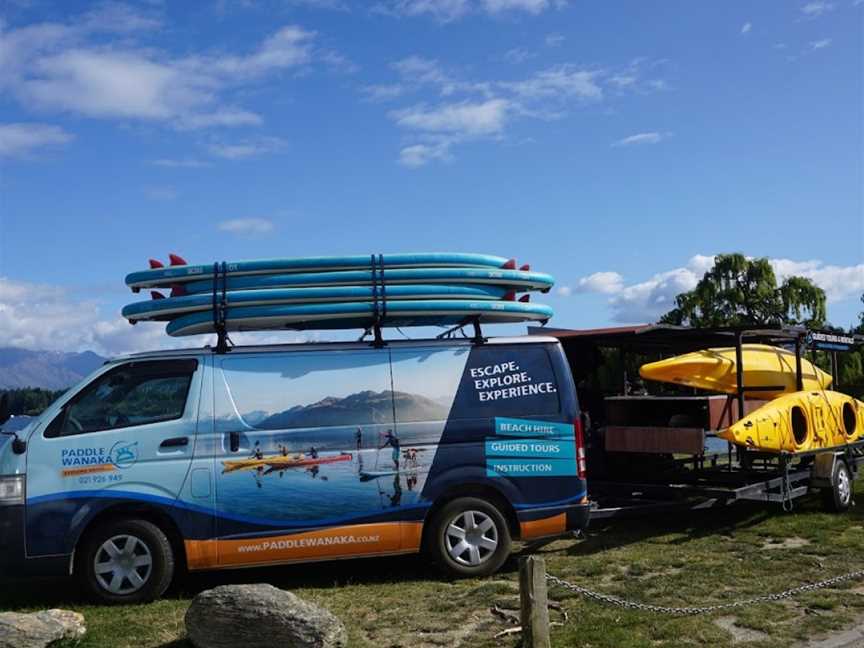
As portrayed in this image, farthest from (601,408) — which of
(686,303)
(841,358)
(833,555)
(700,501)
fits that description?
(686,303)

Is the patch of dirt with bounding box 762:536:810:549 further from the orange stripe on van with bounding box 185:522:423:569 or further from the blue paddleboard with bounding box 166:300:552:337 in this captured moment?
the orange stripe on van with bounding box 185:522:423:569

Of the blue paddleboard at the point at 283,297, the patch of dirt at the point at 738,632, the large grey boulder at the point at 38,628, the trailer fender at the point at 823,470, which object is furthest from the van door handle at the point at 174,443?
the trailer fender at the point at 823,470

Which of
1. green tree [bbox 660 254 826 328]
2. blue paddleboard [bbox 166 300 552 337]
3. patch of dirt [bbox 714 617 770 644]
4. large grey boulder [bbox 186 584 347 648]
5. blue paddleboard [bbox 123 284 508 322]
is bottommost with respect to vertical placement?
patch of dirt [bbox 714 617 770 644]

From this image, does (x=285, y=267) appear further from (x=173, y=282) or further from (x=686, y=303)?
(x=686, y=303)

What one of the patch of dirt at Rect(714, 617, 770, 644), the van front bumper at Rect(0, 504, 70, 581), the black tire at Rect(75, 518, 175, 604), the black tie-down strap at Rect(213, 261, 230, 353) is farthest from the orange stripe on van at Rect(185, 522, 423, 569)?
the patch of dirt at Rect(714, 617, 770, 644)

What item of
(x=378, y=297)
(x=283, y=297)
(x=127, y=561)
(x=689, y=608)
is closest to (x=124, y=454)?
(x=127, y=561)

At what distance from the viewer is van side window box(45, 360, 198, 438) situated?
729 cm

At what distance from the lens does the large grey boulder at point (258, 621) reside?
5.67 metres

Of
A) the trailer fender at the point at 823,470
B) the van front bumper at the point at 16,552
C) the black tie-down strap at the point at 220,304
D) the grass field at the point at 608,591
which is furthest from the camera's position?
the trailer fender at the point at 823,470

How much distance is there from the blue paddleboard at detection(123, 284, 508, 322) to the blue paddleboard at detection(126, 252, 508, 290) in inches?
7.5

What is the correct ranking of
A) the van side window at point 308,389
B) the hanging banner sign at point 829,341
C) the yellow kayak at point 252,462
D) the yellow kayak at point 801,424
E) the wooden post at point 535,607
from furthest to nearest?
the hanging banner sign at point 829,341
the yellow kayak at point 801,424
the van side window at point 308,389
the yellow kayak at point 252,462
the wooden post at point 535,607

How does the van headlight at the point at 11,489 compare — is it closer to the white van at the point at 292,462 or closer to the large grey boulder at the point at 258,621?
the white van at the point at 292,462

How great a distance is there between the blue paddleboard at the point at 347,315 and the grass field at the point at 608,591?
7.61 feet

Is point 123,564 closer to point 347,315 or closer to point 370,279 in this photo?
point 347,315
